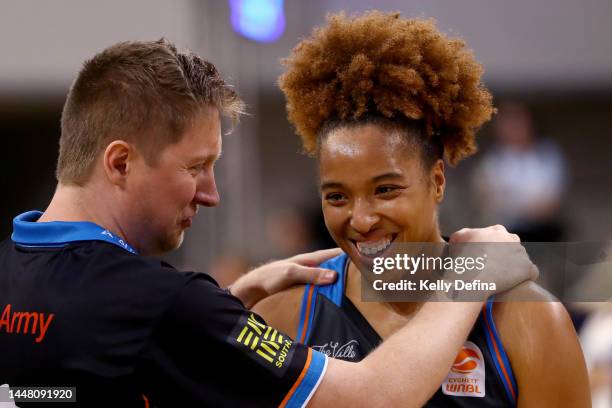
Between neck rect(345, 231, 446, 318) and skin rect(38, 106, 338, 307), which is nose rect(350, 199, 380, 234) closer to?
neck rect(345, 231, 446, 318)

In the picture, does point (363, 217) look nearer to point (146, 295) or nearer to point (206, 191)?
point (206, 191)

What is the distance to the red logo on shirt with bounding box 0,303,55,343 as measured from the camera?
6.84 ft

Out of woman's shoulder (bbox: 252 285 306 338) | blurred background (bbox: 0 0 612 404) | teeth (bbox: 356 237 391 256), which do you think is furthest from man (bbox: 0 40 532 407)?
blurred background (bbox: 0 0 612 404)

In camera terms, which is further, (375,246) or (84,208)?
(375,246)

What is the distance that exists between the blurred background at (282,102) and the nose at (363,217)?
366 centimetres

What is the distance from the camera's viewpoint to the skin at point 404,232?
222 cm

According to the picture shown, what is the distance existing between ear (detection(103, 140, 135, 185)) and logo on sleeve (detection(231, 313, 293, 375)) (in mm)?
536

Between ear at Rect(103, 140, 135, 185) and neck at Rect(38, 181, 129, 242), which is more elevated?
ear at Rect(103, 140, 135, 185)

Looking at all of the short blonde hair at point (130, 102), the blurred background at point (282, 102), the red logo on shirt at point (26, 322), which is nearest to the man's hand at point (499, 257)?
the short blonde hair at point (130, 102)

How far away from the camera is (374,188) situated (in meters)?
2.39

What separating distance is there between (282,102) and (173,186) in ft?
18.6

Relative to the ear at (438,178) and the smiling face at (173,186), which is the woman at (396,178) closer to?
the ear at (438,178)

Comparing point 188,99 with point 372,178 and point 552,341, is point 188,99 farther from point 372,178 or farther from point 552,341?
point 552,341

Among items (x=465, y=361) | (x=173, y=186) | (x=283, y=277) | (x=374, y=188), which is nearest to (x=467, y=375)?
(x=465, y=361)
